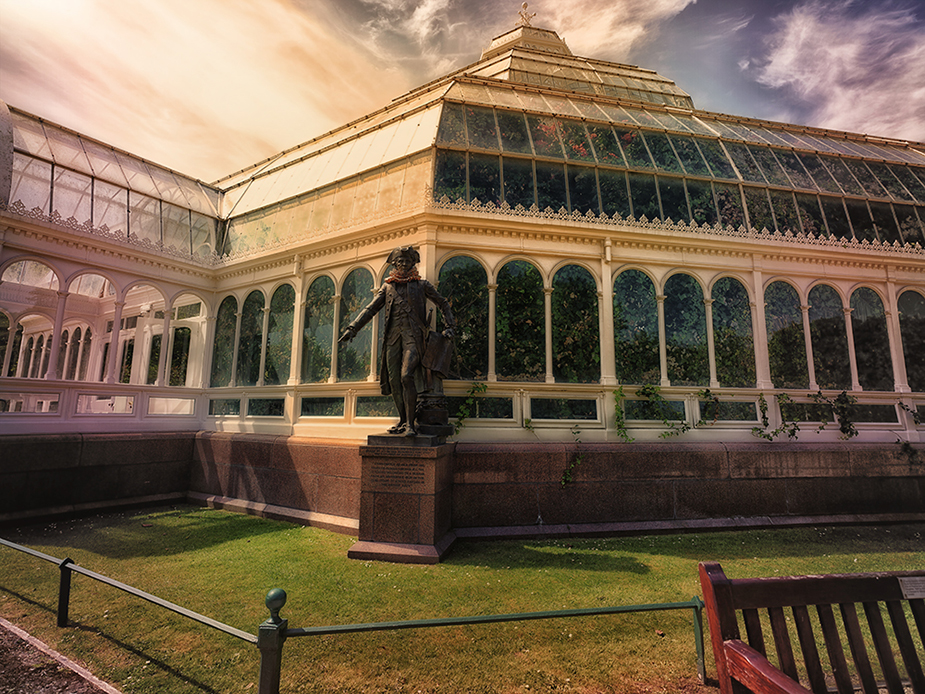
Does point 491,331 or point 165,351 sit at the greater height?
point 491,331

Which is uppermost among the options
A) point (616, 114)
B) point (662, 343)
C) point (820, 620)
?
point (616, 114)

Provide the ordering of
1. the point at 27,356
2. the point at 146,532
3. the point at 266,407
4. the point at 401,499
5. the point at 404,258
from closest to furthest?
the point at 401,499 < the point at 404,258 < the point at 146,532 < the point at 266,407 < the point at 27,356

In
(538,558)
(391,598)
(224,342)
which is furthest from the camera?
(224,342)

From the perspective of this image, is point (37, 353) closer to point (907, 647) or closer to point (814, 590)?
point (814, 590)

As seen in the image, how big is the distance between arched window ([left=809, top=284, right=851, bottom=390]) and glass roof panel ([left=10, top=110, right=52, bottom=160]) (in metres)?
21.1

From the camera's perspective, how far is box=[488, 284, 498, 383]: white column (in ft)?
31.4

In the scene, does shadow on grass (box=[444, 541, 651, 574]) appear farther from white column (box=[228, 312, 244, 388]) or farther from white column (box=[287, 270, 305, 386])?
white column (box=[228, 312, 244, 388])

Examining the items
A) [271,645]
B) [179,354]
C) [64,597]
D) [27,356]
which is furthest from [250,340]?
[27,356]

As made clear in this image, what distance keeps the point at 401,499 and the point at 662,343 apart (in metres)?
7.19

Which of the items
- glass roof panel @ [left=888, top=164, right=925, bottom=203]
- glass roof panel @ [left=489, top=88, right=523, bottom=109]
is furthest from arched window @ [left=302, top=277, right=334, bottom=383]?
glass roof panel @ [left=888, top=164, right=925, bottom=203]

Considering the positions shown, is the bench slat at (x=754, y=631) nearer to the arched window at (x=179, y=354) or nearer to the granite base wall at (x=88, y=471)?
the granite base wall at (x=88, y=471)

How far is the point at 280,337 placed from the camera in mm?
11930

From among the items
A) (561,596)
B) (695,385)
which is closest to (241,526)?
(561,596)

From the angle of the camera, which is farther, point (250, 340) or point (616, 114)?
point (616, 114)
